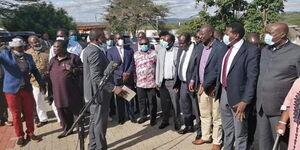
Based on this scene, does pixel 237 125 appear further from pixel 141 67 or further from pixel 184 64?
pixel 141 67

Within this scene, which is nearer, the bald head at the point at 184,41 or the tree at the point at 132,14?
the bald head at the point at 184,41

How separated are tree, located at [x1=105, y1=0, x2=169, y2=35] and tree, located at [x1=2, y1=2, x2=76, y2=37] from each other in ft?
52.5

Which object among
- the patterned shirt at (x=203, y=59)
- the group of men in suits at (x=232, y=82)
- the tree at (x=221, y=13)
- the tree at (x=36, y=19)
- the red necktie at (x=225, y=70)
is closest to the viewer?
the group of men in suits at (x=232, y=82)

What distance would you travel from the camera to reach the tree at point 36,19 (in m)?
38.4

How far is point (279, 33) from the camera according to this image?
4383 millimetres

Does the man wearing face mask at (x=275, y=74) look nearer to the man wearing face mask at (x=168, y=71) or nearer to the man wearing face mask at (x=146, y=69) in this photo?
the man wearing face mask at (x=168, y=71)

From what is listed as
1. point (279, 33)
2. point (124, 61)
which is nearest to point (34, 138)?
point (124, 61)

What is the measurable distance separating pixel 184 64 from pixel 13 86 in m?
3.04

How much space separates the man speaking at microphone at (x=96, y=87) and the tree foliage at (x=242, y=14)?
1806 centimetres

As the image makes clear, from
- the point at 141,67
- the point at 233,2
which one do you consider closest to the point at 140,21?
the point at 233,2

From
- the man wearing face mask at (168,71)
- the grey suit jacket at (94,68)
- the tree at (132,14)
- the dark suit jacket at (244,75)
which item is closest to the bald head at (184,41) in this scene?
the man wearing face mask at (168,71)

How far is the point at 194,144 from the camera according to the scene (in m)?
6.69

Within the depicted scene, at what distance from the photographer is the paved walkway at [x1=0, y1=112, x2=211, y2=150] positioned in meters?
6.73

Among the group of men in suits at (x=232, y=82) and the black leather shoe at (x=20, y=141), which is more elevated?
the group of men in suits at (x=232, y=82)
